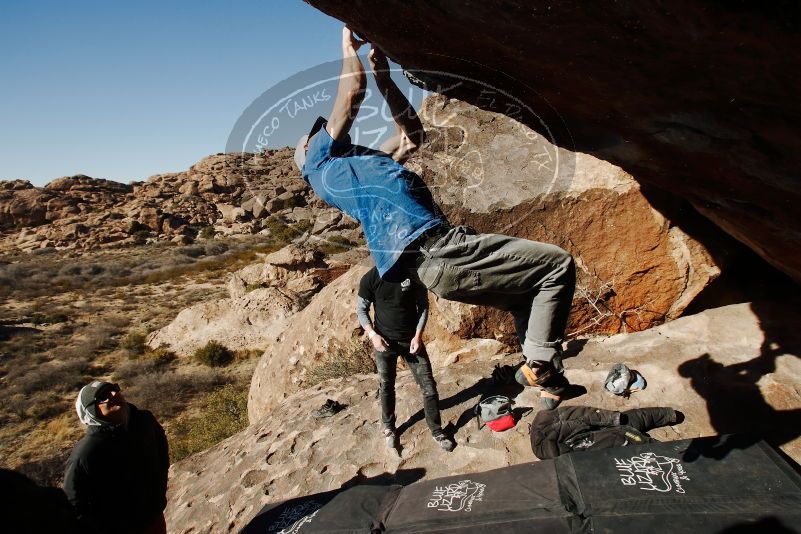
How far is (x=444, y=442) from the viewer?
12.9 ft

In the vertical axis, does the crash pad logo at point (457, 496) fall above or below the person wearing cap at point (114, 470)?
below

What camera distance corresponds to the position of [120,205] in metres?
49.6

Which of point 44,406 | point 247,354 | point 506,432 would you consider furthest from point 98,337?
point 506,432

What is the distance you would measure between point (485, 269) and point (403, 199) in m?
0.58

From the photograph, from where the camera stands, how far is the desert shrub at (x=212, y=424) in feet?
26.2

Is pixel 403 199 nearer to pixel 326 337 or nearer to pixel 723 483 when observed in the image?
pixel 723 483

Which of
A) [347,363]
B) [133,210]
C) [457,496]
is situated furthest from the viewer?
[133,210]

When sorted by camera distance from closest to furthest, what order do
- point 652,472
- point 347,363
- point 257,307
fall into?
point 652,472 → point 347,363 → point 257,307

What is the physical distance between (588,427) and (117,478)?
3.14 metres

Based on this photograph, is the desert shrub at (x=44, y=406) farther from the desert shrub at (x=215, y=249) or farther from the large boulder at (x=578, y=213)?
the desert shrub at (x=215, y=249)

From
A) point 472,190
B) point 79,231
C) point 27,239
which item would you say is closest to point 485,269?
point 472,190

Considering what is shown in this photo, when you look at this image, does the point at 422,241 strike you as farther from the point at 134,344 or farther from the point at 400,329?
the point at 134,344

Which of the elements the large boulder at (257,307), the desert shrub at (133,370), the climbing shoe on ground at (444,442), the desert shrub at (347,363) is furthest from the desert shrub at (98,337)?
the climbing shoe on ground at (444,442)

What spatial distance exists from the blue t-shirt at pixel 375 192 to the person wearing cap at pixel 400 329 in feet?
3.52
